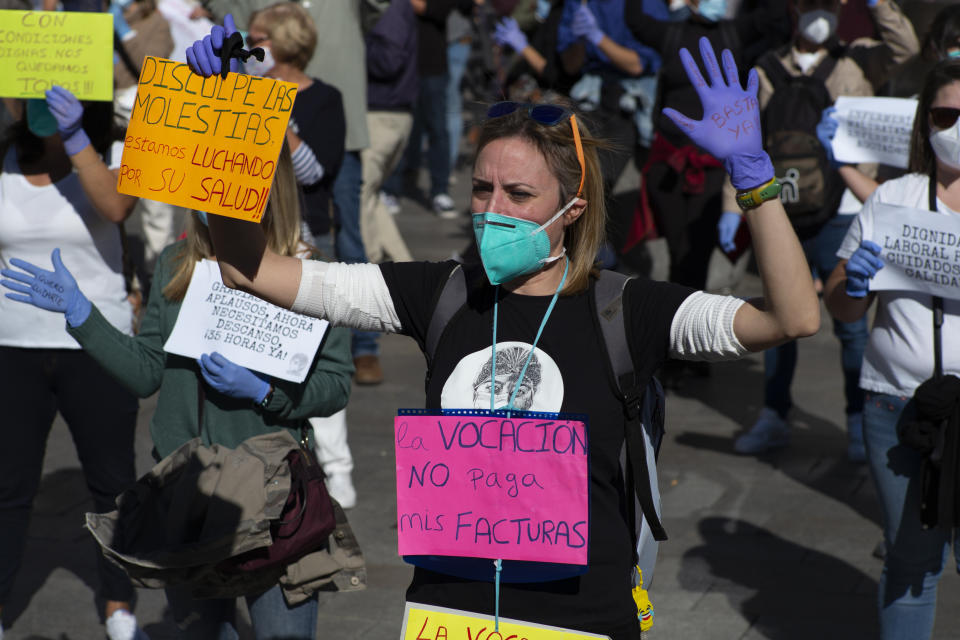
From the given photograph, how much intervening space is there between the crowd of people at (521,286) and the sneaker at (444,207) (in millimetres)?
4519

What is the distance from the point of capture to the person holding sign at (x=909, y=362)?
3.67 m

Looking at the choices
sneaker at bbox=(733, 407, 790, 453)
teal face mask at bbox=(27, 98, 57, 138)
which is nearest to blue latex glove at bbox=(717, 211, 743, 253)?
sneaker at bbox=(733, 407, 790, 453)

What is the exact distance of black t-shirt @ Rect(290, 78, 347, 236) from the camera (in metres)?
Answer: 5.86

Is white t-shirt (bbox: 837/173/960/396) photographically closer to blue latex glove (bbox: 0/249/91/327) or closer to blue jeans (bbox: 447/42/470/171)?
blue latex glove (bbox: 0/249/91/327)

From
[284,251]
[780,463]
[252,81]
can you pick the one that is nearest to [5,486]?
[284,251]

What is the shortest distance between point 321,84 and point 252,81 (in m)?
3.69

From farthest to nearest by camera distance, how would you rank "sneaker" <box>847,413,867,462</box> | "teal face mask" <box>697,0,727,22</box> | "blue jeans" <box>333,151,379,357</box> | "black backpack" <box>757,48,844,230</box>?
"blue jeans" <box>333,151,379,357</box>, "teal face mask" <box>697,0,727,22</box>, "sneaker" <box>847,413,867,462</box>, "black backpack" <box>757,48,844,230</box>

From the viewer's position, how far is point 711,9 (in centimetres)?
696

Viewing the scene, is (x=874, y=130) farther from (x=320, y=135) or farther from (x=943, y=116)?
(x=320, y=135)

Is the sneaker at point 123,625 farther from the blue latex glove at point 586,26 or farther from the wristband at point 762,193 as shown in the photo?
the blue latex glove at point 586,26

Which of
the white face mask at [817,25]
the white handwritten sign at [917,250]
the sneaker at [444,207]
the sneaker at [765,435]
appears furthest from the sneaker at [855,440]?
the sneaker at [444,207]

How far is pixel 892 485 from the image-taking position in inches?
146

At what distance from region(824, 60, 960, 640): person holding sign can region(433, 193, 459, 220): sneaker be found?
27.1 ft

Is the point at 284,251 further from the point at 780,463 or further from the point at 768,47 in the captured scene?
the point at 768,47
